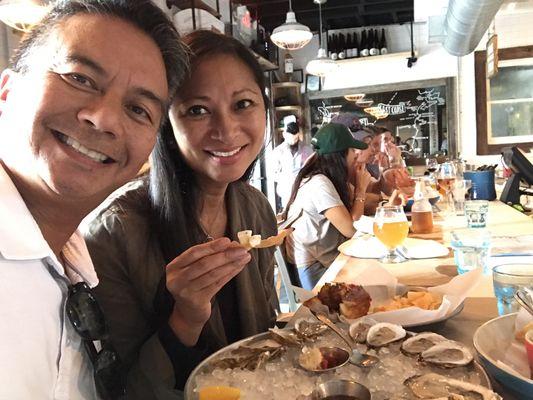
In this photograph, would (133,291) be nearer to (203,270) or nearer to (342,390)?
(203,270)

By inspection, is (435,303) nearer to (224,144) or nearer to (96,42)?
(224,144)

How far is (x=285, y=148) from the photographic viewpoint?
22.8ft

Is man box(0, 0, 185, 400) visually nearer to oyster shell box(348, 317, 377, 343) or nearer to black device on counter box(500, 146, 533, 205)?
oyster shell box(348, 317, 377, 343)

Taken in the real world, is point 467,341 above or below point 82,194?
below

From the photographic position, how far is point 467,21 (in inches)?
210

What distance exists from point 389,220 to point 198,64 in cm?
94

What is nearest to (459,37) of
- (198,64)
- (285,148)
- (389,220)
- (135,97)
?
(285,148)

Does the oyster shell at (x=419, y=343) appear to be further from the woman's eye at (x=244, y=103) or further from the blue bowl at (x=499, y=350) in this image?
the woman's eye at (x=244, y=103)

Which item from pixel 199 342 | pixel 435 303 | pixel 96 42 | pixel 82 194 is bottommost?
pixel 199 342

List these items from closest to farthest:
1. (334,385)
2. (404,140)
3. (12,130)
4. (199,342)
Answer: (334,385) → (12,130) → (199,342) → (404,140)

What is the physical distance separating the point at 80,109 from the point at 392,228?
1.27 m

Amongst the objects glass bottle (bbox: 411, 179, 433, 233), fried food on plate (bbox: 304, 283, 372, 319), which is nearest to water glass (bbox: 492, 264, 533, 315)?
fried food on plate (bbox: 304, 283, 372, 319)

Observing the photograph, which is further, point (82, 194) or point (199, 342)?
point (199, 342)

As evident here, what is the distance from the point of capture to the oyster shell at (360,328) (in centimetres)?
94
